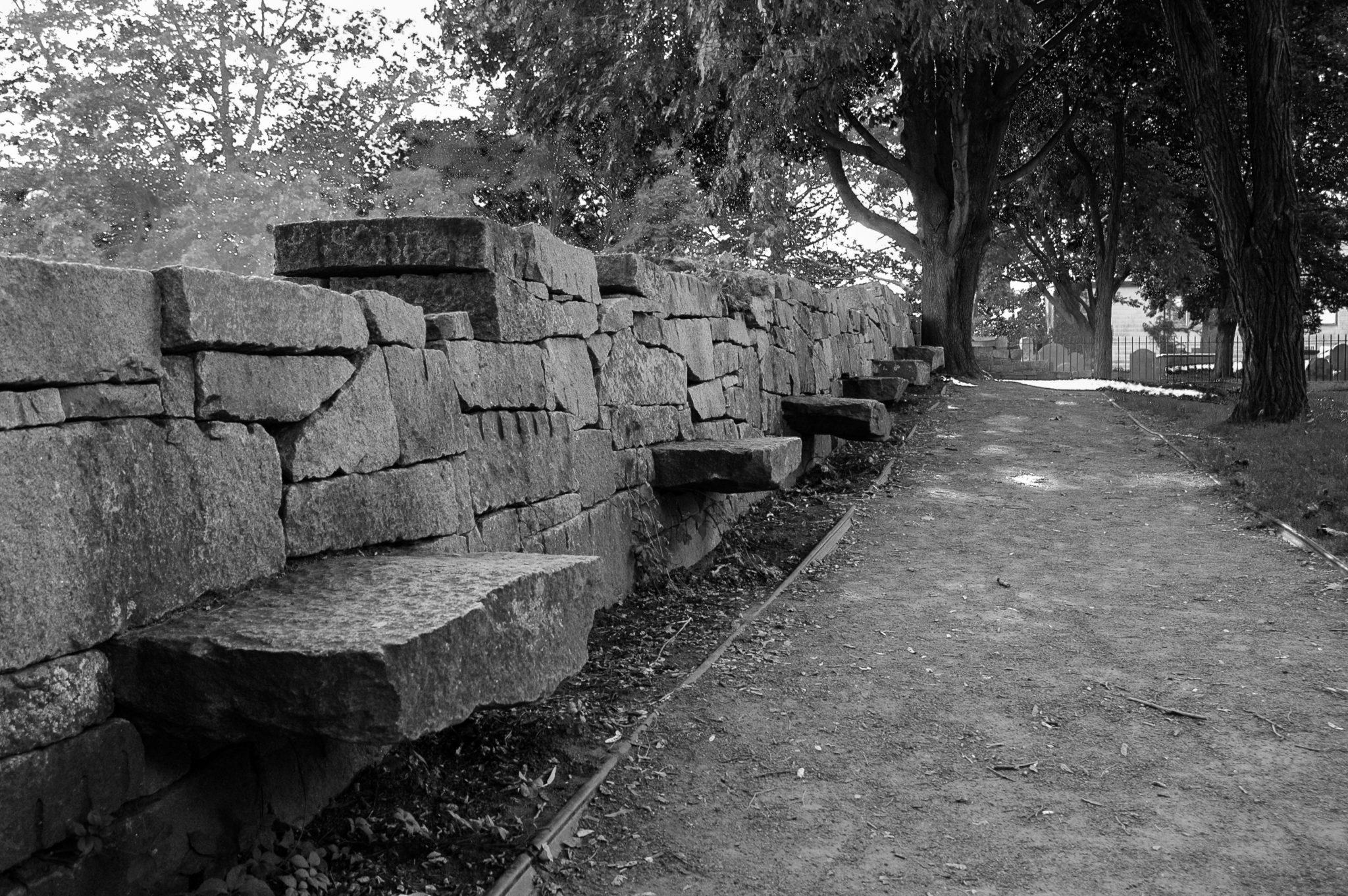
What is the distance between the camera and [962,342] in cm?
2164

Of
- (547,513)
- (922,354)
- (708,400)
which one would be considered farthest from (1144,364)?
(547,513)

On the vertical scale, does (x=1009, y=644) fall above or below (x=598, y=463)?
below

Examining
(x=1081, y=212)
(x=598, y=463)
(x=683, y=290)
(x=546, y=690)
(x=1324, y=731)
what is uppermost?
(x=1081, y=212)

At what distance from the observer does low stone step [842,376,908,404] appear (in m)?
13.8

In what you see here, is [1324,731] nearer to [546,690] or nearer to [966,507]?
[546,690]

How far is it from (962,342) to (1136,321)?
4839cm

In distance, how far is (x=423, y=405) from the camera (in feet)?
15.3

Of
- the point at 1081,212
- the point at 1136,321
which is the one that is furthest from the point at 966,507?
the point at 1136,321

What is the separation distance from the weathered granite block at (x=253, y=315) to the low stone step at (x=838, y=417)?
680 cm

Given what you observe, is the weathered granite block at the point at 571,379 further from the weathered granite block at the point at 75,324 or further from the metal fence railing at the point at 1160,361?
the metal fence railing at the point at 1160,361

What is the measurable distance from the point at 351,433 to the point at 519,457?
1.52m

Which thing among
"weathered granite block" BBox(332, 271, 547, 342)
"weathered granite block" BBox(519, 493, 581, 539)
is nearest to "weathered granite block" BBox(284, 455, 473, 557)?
"weathered granite block" BBox(519, 493, 581, 539)

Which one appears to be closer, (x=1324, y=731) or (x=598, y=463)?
(x=1324, y=731)

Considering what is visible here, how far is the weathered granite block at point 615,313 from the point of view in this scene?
6.93m
